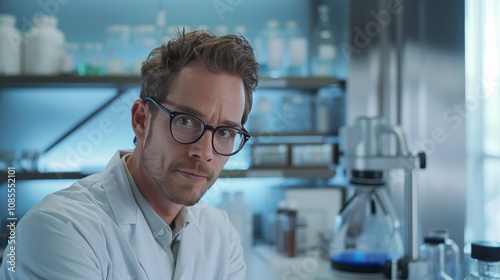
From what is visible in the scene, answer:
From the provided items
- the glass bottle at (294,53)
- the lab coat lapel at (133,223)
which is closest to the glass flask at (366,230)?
the lab coat lapel at (133,223)

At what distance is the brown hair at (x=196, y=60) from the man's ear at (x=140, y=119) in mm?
23

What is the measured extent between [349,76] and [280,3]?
1.95 ft

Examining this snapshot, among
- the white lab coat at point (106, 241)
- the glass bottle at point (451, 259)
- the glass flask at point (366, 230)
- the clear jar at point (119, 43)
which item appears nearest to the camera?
the white lab coat at point (106, 241)

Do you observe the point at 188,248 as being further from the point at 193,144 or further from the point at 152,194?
the point at 193,144

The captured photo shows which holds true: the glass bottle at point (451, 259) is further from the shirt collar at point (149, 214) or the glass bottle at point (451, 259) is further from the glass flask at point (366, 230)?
the shirt collar at point (149, 214)

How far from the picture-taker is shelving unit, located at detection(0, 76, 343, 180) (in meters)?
2.11

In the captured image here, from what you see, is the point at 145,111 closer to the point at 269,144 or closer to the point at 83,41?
the point at 269,144

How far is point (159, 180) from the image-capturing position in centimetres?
108

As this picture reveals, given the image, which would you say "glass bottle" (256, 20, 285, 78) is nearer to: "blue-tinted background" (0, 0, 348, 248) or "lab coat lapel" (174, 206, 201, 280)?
"blue-tinted background" (0, 0, 348, 248)

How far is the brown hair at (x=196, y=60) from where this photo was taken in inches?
43.0

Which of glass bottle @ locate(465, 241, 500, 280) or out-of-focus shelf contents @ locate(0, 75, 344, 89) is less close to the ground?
out-of-focus shelf contents @ locate(0, 75, 344, 89)

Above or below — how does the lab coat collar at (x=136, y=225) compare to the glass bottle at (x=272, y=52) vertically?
below

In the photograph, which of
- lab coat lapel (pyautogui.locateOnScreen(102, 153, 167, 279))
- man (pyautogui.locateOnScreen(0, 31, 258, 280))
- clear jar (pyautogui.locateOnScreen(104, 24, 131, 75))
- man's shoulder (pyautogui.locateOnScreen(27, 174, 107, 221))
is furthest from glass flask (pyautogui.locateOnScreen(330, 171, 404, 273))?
clear jar (pyautogui.locateOnScreen(104, 24, 131, 75))

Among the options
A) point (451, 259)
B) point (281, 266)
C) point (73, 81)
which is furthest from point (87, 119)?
point (451, 259)
